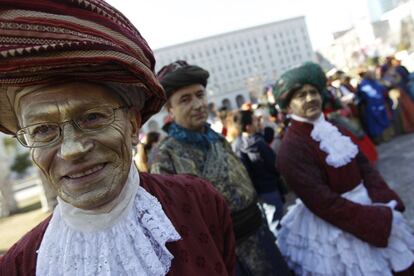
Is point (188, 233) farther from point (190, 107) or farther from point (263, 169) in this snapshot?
point (263, 169)

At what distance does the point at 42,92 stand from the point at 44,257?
0.49m

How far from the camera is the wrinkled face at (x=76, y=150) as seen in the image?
1020 millimetres

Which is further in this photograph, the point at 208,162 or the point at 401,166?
the point at 401,166

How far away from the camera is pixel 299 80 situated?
2.41 metres

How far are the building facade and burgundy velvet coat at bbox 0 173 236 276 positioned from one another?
77.9 metres

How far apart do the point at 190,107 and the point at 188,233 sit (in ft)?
3.56

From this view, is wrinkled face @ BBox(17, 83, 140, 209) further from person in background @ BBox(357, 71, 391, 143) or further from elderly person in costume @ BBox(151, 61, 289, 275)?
person in background @ BBox(357, 71, 391, 143)

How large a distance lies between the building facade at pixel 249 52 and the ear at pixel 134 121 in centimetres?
7803

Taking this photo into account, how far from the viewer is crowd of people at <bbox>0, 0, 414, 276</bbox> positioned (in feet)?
3.24

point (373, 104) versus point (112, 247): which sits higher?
point (112, 247)

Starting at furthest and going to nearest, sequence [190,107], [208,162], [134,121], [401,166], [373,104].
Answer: [373,104]
[401,166]
[190,107]
[208,162]
[134,121]

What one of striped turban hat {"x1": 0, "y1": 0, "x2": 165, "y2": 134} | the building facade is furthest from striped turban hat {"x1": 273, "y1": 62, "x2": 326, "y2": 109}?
the building facade

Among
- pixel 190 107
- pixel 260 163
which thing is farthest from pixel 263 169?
pixel 190 107

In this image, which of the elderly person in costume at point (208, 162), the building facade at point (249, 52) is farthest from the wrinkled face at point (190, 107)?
the building facade at point (249, 52)
